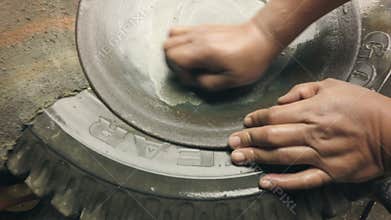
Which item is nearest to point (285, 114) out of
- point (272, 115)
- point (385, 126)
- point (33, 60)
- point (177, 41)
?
point (272, 115)

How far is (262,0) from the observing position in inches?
46.4

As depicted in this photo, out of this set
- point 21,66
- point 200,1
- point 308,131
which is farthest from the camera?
point 200,1

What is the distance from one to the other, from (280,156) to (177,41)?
31 cm

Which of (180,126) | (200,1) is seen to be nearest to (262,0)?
(200,1)

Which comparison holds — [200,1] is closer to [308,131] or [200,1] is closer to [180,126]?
[180,126]

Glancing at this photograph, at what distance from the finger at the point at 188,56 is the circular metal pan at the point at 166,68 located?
50mm

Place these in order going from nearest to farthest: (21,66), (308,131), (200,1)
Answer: (308,131) < (21,66) < (200,1)

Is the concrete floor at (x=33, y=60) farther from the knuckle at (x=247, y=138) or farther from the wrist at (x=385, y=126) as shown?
the wrist at (x=385, y=126)

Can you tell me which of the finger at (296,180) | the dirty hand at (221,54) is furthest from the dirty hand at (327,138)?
the dirty hand at (221,54)

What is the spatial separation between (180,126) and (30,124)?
0.26 metres

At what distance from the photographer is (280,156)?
87 centimetres

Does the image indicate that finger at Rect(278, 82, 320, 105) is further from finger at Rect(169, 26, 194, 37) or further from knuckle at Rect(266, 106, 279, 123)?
finger at Rect(169, 26, 194, 37)

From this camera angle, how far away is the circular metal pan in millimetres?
964

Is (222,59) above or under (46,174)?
above
